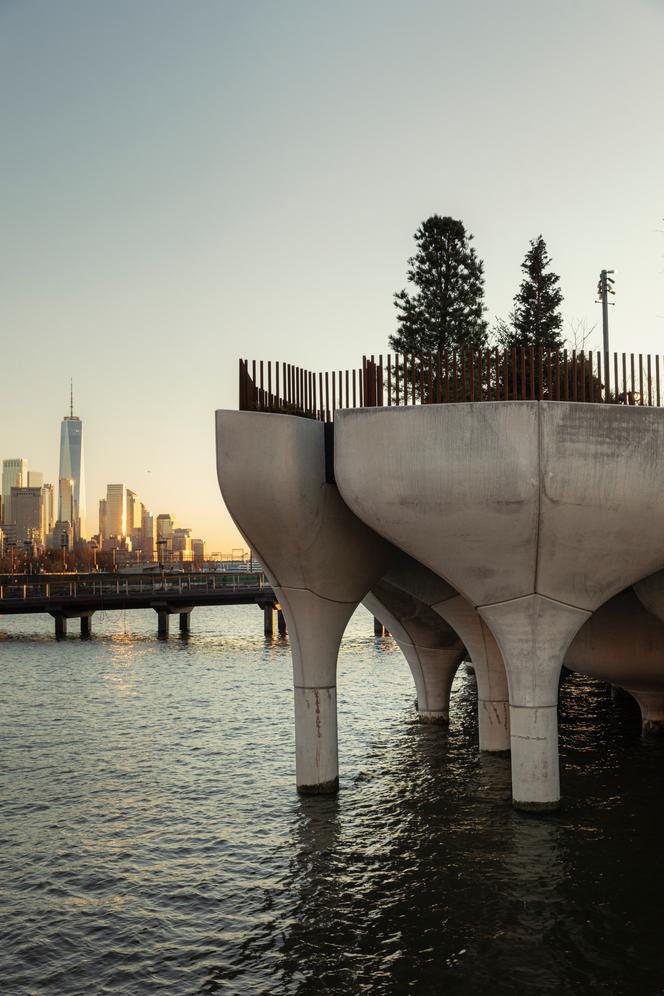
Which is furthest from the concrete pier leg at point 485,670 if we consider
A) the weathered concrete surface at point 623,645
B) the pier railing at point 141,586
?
the pier railing at point 141,586

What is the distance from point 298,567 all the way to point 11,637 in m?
66.1

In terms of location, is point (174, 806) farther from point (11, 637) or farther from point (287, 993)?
point (11, 637)

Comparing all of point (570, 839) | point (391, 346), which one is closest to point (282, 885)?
point (570, 839)

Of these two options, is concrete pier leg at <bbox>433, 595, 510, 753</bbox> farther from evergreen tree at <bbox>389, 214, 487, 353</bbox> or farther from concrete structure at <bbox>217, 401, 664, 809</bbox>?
evergreen tree at <bbox>389, 214, 487, 353</bbox>

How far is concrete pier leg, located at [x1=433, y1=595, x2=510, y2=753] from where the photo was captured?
2398cm

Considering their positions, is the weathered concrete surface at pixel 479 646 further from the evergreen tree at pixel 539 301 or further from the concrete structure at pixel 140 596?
the concrete structure at pixel 140 596

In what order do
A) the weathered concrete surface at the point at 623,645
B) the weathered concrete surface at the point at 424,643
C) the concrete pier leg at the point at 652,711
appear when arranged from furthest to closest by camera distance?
the weathered concrete surface at the point at 424,643 → the concrete pier leg at the point at 652,711 → the weathered concrete surface at the point at 623,645

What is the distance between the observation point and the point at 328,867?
1612cm

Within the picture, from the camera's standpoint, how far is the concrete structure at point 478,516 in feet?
53.6

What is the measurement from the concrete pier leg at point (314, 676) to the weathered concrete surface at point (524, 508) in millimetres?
3195

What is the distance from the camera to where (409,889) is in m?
14.9

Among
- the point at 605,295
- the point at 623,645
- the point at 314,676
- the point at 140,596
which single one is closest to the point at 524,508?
the point at 314,676

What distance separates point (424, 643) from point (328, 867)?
13.6m

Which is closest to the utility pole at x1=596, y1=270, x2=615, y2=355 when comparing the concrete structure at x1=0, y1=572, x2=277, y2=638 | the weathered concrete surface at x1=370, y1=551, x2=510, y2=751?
the weathered concrete surface at x1=370, y1=551, x2=510, y2=751
